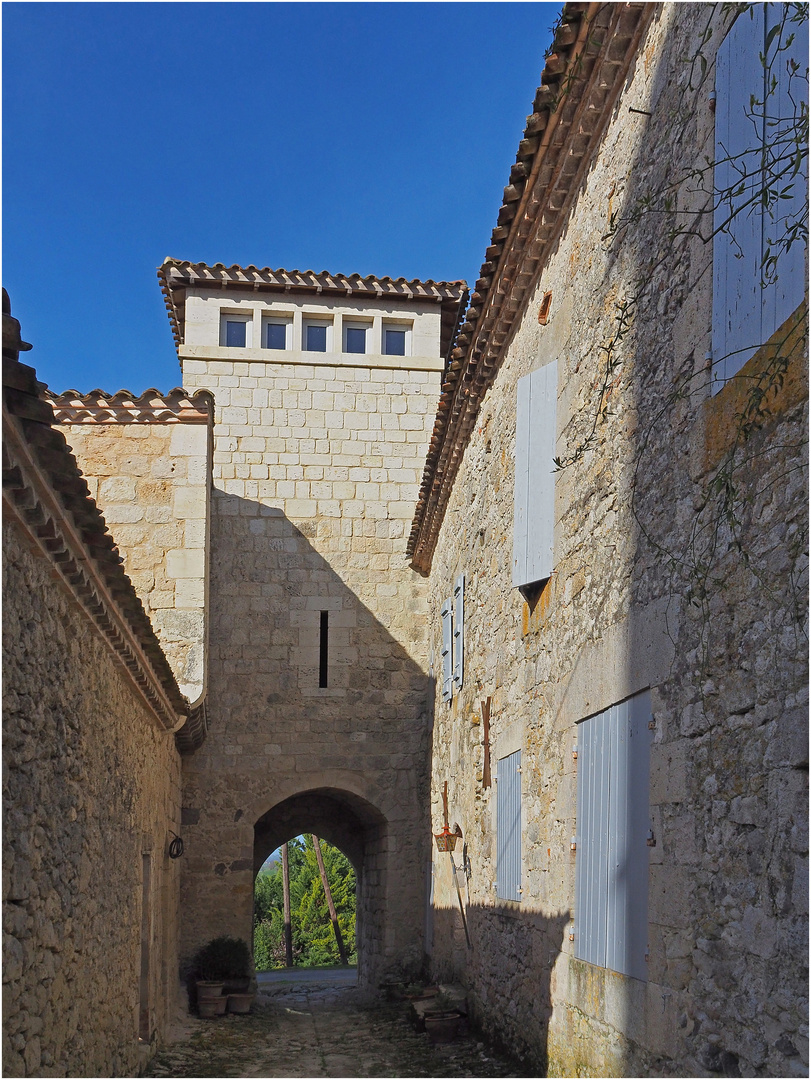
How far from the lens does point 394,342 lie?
561 inches

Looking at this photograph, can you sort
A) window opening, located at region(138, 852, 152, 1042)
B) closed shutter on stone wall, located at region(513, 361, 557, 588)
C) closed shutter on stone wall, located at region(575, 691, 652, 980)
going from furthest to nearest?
window opening, located at region(138, 852, 152, 1042), closed shutter on stone wall, located at region(513, 361, 557, 588), closed shutter on stone wall, located at region(575, 691, 652, 980)

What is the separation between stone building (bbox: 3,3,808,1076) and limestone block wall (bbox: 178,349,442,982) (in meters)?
0.06

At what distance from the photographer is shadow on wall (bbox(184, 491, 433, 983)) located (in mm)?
12258

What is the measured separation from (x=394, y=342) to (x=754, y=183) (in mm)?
10526

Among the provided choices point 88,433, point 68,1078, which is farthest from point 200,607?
point 68,1078

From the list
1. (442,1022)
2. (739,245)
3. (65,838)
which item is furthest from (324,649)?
(739,245)

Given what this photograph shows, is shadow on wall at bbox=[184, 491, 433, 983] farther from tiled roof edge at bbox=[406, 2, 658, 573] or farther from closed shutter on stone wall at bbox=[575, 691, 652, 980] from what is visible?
closed shutter on stone wall at bbox=[575, 691, 652, 980]

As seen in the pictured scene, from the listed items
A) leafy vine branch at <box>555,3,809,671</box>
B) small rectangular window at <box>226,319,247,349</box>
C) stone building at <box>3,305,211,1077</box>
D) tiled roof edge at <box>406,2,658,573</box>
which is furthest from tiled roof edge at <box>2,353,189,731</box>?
small rectangular window at <box>226,319,247,349</box>

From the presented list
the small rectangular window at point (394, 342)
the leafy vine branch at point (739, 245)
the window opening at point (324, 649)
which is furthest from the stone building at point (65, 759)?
the small rectangular window at point (394, 342)

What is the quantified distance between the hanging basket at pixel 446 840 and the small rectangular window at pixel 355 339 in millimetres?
6476

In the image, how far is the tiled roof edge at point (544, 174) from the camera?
17.9 ft

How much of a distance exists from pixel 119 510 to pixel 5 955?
23.3 feet

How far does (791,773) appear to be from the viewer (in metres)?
3.38

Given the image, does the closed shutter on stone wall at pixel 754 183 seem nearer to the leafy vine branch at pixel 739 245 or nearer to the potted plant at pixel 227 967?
the leafy vine branch at pixel 739 245
